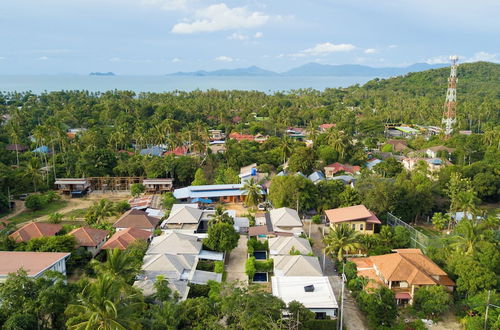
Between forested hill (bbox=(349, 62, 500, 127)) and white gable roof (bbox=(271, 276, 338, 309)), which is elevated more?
forested hill (bbox=(349, 62, 500, 127))

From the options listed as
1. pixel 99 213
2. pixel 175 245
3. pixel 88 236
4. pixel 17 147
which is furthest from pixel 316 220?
pixel 17 147

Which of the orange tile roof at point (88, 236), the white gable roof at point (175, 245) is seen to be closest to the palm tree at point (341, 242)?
the white gable roof at point (175, 245)

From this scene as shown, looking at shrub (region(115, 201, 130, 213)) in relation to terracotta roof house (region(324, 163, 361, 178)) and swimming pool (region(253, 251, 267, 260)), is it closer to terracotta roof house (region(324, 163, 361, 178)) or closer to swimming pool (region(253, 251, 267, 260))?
swimming pool (region(253, 251, 267, 260))

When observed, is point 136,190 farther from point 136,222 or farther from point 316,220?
point 316,220

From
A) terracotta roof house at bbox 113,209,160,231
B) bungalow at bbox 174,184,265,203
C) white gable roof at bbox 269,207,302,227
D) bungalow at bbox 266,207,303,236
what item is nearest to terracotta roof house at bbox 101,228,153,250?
terracotta roof house at bbox 113,209,160,231

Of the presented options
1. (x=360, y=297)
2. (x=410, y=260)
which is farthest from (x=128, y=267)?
(x=410, y=260)
